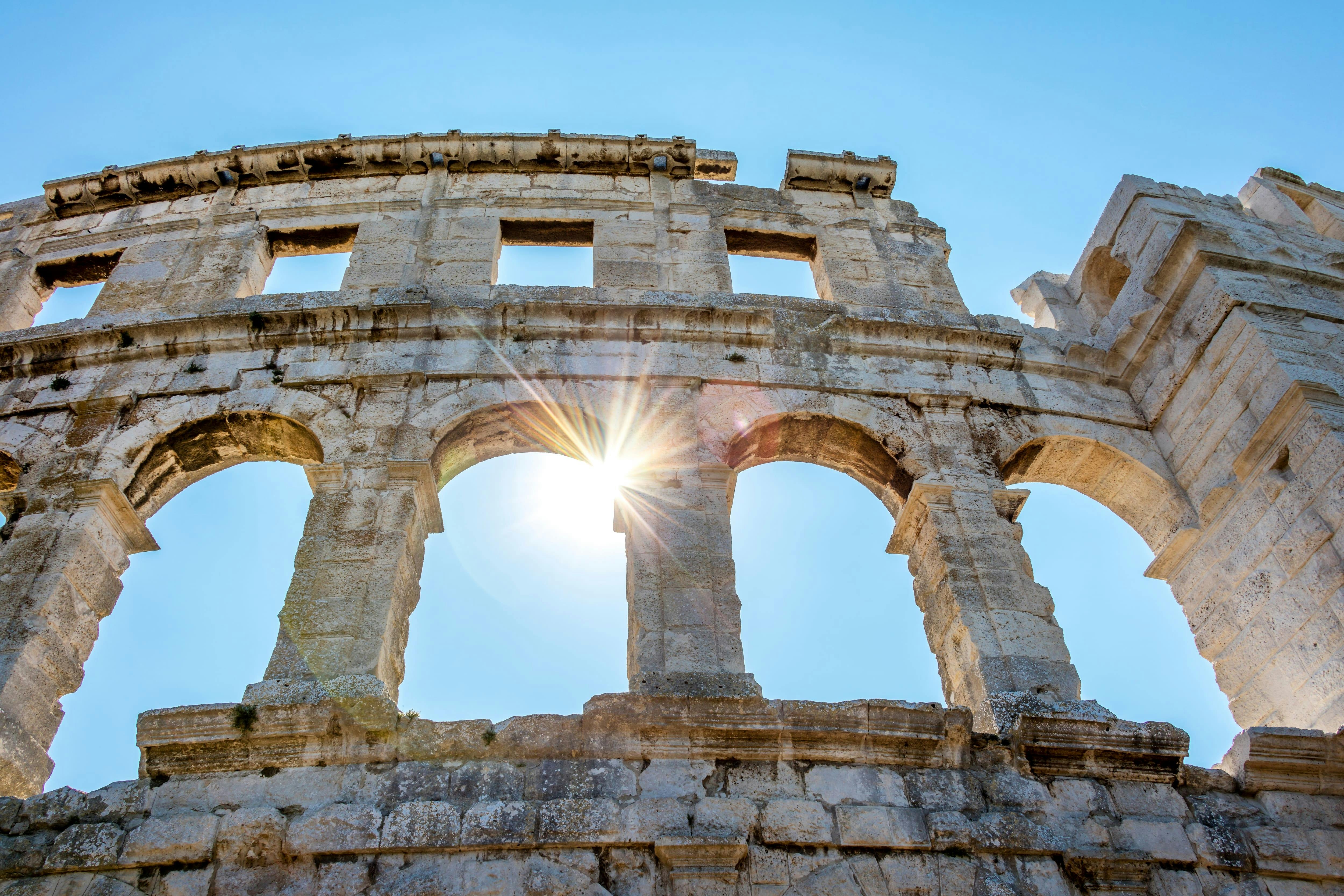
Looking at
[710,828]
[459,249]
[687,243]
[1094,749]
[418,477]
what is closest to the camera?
→ [710,828]

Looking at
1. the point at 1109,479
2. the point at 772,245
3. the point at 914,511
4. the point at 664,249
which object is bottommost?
the point at 914,511

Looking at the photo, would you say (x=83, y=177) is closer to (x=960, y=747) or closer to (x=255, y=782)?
(x=255, y=782)

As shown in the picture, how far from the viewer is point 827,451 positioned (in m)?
8.22

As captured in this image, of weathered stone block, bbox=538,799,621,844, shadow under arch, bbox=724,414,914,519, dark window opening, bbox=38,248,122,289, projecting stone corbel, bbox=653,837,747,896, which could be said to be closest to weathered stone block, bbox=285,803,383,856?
weathered stone block, bbox=538,799,621,844

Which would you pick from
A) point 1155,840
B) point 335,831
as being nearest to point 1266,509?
point 1155,840

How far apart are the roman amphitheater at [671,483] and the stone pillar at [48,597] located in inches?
1.1

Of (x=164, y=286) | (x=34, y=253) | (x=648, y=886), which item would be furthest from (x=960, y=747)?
(x=34, y=253)

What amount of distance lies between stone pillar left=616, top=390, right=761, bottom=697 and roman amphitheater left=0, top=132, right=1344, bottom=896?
1.2 inches

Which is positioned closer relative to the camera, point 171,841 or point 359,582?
point 171,841

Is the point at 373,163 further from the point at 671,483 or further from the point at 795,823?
the point at 795,823

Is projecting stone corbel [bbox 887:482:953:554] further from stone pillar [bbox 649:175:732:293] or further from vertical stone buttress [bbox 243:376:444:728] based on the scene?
vertical stone buttress [bbox 243:376:444:728]

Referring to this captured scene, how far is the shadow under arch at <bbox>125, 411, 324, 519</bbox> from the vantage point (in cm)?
782

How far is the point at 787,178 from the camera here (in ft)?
36.2

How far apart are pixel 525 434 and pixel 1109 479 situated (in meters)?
4.71
